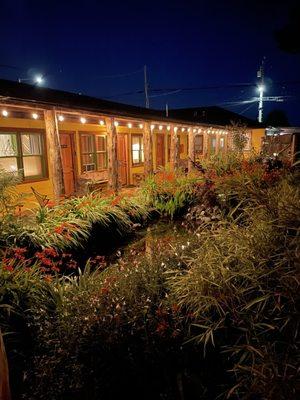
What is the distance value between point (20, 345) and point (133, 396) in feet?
4.80

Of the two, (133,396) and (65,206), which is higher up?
(65,206)

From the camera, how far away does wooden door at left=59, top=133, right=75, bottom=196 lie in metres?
11.0

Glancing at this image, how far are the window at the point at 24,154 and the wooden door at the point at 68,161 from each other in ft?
3.93

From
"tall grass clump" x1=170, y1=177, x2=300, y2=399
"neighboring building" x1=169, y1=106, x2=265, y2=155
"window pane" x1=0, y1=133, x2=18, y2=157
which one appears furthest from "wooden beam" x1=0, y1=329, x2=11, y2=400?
"neighboring building" x1=169, y1=106, x2=265, y2=155

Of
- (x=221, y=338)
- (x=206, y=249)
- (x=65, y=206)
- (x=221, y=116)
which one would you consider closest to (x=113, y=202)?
(x=65, y=206)

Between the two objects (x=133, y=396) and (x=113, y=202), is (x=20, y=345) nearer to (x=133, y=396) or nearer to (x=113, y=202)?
(x=133, y=396)

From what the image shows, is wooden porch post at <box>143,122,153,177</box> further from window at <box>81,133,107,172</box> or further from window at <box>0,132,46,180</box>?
window at <box>0,132,46,180</box>

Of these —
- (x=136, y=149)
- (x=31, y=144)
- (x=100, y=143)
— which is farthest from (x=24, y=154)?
(x=136, y=149)

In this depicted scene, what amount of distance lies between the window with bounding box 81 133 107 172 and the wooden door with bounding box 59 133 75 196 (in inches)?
22.9

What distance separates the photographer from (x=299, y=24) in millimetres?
4836

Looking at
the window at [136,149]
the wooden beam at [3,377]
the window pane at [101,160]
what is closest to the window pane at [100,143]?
the window pane at [101,160]

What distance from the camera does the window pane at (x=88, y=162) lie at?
39.2 feet

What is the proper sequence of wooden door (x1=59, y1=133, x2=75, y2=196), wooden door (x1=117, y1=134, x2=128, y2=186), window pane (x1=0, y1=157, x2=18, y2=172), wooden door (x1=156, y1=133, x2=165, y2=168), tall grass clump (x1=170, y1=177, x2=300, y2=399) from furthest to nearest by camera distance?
wooden door (x1=156, y1=133, x2=165, y2=168), wooden door (x1=117, y1=134, x2=128, y2=186), wooden door (x1=59, y1=133, x2=75, y2=196), window pane (x1=0, y1=157, x2=18, y2=172), tall grass clump (x1=170, y1=177, x2=300, y2=399)

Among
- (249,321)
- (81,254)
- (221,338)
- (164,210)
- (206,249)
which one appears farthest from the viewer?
(164,210)
